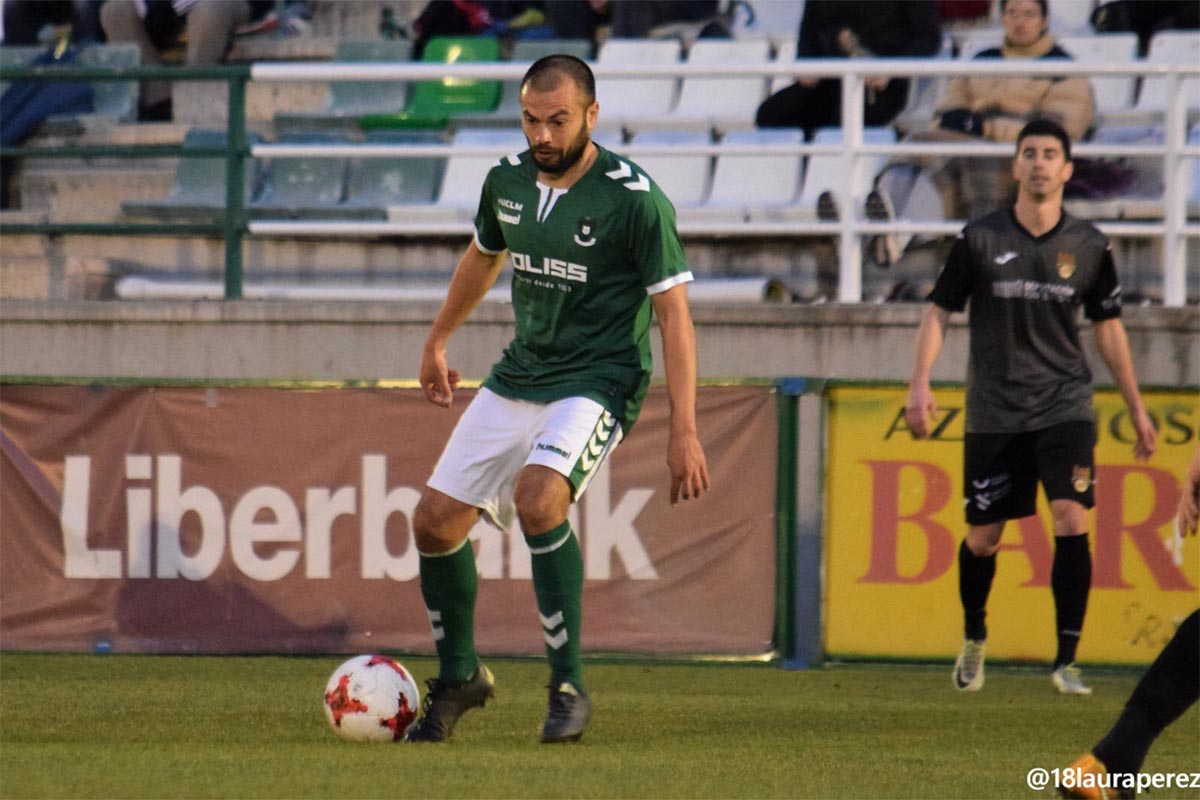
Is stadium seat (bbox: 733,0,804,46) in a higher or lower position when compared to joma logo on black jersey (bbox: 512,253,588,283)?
higher

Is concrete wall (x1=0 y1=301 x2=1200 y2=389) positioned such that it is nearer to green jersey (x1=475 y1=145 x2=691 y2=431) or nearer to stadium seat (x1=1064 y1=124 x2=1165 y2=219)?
stadium seat (x1=1064 y1=124 x2=1165 y2=219)

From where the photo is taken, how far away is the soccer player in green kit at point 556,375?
6551mm

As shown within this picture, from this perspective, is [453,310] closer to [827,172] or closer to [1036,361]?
[1036,361]

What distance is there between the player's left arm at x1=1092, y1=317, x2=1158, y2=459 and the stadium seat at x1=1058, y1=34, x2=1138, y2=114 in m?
4.19

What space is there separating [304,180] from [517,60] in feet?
5.59

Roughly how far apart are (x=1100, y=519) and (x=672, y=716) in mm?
3104

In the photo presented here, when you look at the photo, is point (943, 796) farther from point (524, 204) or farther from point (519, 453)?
point (524, 204)

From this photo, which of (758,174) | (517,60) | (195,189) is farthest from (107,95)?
(758,174)

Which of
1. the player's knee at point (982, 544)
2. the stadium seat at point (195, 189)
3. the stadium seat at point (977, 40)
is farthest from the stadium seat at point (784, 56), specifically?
the player's knee at point (982, 544)

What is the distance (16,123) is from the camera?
1384 centimetres

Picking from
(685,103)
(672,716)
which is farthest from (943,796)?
(685,103)

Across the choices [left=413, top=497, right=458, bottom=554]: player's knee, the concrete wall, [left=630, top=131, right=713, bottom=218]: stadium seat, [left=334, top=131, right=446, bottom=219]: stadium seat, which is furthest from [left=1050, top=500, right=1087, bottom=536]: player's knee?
[left=334, top=131, right=446, bottom=219]: stadium seat

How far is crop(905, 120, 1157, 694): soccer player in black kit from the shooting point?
8.66 metres

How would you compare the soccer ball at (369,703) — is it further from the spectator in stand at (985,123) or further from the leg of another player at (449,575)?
the spectator in stand at (985,123)
